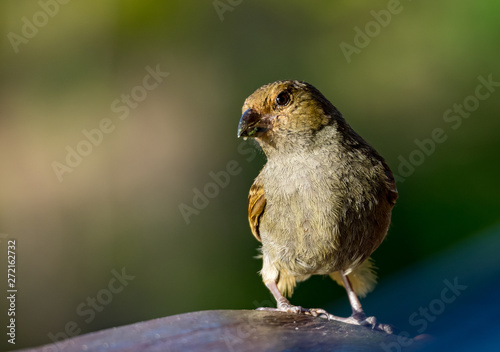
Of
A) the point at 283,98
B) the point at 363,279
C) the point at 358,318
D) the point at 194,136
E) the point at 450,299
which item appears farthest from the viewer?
the point at 194,136

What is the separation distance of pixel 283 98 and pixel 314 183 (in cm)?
42

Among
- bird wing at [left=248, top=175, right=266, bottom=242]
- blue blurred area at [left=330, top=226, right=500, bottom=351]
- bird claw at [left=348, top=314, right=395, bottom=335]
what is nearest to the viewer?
blue blurred area at [left=330, top=226, right=500, bottom=351]

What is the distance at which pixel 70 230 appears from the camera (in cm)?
581

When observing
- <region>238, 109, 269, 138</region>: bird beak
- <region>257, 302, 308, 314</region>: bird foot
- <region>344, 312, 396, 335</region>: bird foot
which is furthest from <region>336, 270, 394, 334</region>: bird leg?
<region>238, 109, 269, 138</region>: bird beak

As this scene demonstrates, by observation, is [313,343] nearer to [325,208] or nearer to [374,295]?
[325,208]

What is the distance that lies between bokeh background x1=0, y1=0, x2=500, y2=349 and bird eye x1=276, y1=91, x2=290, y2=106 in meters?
1.70

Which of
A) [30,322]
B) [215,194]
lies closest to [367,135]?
[215,194]

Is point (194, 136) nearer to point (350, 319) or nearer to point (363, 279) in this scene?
point (363, 279)

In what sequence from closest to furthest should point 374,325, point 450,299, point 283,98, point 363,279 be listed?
point 374,325
point 283,98
point 450,299
point 363,279

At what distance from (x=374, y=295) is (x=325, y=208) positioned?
1231mm

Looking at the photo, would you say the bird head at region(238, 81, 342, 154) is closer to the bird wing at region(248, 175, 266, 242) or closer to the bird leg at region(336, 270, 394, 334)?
the bird wing at region(248, 175, 266, 242)

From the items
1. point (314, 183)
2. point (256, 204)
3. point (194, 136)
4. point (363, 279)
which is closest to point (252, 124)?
point (314, 183)

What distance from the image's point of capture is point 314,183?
3.06 meters

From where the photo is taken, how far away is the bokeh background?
499 cm
